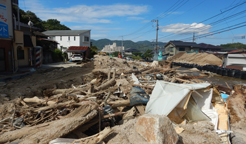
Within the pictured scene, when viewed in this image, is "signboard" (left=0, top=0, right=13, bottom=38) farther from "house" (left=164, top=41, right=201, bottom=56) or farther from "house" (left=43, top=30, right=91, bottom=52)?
"house" (left=164, top=41, right=201, bottom=56)

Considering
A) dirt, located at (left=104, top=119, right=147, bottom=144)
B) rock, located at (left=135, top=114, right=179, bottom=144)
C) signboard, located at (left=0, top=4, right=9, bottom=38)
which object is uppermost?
signboard, located at (left=0, top=4, right=9, bottom=38)

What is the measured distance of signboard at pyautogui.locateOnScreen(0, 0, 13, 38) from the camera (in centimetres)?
1027

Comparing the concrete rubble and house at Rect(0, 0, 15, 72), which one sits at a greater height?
house at Rect(0, 0, 15, 72)

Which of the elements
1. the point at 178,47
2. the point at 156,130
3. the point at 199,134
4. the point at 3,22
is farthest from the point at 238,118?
the point at 178,47

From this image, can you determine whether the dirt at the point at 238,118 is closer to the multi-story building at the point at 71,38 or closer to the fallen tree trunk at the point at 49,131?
the fallen tree trunk at the point at 49,131

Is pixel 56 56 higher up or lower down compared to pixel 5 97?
higher up

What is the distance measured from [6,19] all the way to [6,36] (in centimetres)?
112

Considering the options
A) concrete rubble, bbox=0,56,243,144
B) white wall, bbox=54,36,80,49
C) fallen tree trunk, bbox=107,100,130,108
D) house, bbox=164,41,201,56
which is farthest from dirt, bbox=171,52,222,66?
fallen tree trunk, bbox=107,100,130,108

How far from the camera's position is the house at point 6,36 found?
10.3 meters

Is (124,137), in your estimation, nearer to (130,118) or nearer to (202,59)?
(130,118)

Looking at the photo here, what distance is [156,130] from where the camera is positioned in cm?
330

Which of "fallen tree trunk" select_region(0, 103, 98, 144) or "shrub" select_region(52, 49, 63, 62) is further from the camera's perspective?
"shrub" select_region(52, 49, 63, 62)

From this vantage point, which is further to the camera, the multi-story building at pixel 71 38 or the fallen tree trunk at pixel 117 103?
the multi-story building at pixel 71 38

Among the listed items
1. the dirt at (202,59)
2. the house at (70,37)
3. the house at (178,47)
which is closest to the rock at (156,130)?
the dirt at (202,59)
